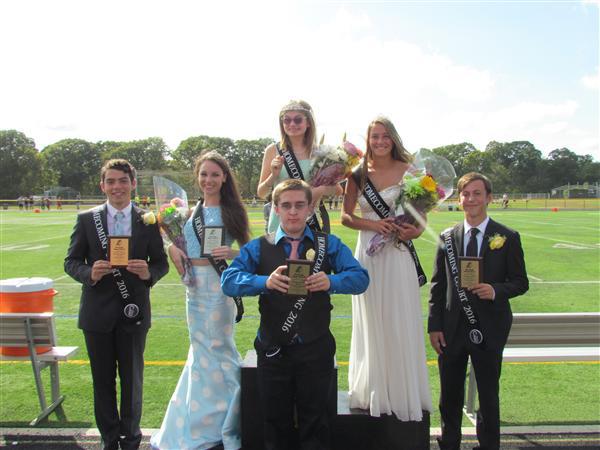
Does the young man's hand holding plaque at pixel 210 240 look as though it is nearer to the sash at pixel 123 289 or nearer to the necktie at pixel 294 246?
the sash at pixel 123 289

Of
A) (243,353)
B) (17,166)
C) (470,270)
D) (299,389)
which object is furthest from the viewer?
(17,166)

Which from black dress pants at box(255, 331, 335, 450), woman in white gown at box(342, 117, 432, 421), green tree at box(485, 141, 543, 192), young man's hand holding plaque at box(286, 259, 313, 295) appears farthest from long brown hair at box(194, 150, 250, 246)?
green tree at box(485, 141, 543, 192)

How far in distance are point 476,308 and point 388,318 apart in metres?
0.63

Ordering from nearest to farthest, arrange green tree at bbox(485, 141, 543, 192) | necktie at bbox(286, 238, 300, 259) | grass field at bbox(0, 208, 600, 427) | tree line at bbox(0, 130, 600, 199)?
necktie at bbox(286, 238, 300, 259), grass field at bbox(0, 208, 600, 427), tree line at bbox(0, 130, 600, 199), green tree at bbox(485, 141, 543, 192)

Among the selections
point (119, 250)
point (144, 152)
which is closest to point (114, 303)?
point (119, 250)

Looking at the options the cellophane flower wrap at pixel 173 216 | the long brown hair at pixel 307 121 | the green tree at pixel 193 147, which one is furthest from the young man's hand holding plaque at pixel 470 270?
the green tree at pixel 193 147

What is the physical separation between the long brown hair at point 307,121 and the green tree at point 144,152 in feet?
353

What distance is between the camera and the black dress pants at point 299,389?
9.80 feet

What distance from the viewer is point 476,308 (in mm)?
3393

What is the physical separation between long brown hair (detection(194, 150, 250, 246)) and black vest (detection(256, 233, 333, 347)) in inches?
27.5

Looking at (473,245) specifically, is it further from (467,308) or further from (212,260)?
(212,260)

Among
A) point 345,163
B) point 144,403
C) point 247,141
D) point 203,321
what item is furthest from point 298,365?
point 247,141

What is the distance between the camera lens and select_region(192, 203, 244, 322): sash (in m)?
3.62

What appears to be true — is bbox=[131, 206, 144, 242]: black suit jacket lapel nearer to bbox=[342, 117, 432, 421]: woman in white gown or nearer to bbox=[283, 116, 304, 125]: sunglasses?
bbox=[283, 116, 304, 125]: sunglasses
